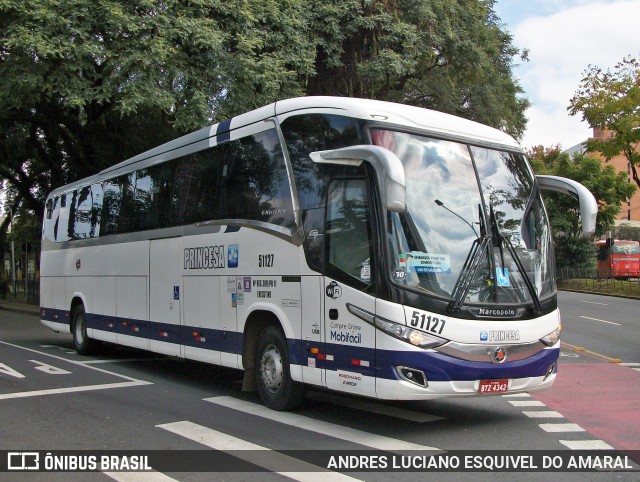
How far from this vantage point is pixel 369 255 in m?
7.22

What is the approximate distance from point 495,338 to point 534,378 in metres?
0.82

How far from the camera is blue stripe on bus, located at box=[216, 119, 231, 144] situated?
9.91m

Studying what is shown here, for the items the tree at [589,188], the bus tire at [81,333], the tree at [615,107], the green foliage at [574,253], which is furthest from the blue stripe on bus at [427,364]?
the green foliage at [574,253]

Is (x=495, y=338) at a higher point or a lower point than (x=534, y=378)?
higher

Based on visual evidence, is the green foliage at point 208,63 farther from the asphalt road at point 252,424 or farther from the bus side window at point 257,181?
the asphalt road at point 252,424

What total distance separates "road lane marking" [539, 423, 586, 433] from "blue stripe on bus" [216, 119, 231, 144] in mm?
5583

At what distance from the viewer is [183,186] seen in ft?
36.1

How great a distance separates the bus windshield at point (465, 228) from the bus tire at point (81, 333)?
9.42 m

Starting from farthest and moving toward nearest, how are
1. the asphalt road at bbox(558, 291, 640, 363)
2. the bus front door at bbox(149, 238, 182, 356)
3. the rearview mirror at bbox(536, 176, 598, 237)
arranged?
the asphalt road at bbox(558, 291, 640, 363), the bus front door at bbox(149, 238, 182, 356), the rearview mirror at bbox(536, 176, 598, 237)

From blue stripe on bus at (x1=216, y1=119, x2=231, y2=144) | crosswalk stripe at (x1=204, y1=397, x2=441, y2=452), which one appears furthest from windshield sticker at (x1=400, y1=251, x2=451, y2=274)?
blue stripe on bus at (x1=216, y1=119, x2=231, y2=144)

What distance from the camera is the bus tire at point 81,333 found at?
1449 centimetres

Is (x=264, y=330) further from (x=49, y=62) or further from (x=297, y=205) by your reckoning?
(x=49, y=62)

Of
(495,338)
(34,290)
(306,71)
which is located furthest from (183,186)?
(34,290)

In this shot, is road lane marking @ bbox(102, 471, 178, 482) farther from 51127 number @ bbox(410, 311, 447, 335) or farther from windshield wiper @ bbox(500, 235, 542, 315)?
windshield wiper @ bbox(500, 235, 542, 315)
